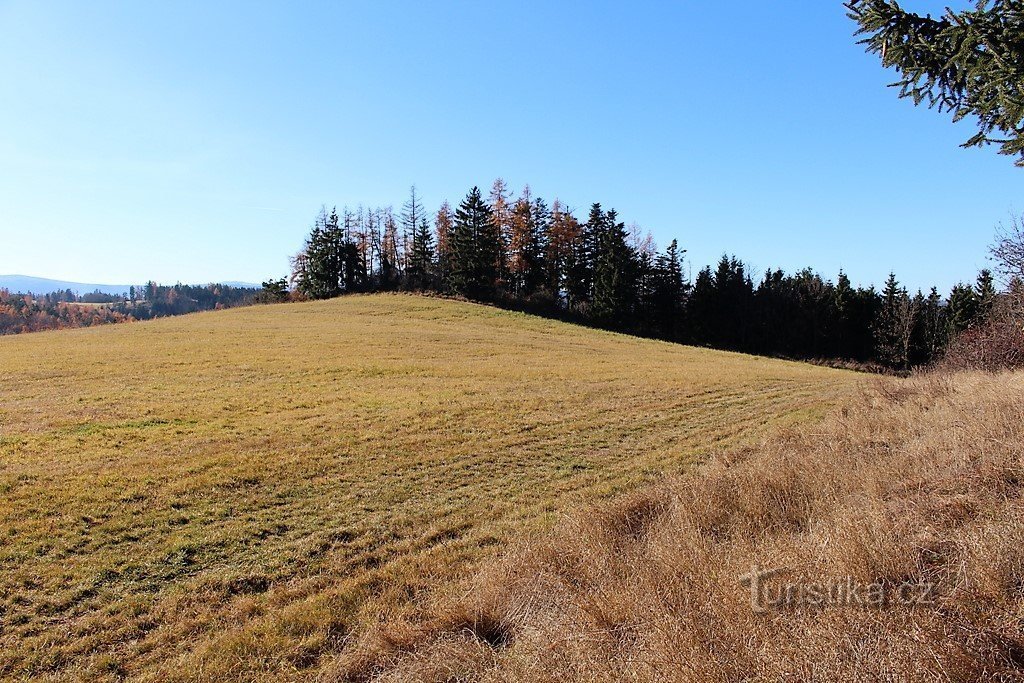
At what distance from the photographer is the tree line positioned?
63.2m

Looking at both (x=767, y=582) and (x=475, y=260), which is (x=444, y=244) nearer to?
(x=475, y=260)

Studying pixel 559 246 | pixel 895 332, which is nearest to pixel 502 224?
pixel 559 246

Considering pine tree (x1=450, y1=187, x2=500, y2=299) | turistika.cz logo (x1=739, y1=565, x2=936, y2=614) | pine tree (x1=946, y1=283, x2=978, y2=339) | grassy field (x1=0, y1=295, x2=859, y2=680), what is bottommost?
grassy field (x1=0, y1=295, x2=859, y2=680)

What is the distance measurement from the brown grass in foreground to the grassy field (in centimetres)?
128

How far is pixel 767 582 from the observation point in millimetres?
4164

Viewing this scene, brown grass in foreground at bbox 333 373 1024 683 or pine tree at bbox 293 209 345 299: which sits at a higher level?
pine tree at bbox 293 209 345 299

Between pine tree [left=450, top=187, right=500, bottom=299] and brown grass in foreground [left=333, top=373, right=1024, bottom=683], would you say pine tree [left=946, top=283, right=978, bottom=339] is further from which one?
brown grass in foreground [left=333, top=373, right=1024, bottom=683]

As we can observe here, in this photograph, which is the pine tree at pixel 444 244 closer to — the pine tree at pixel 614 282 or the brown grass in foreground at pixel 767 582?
the pine tree at pixel 614 282

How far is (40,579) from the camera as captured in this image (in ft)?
20.2

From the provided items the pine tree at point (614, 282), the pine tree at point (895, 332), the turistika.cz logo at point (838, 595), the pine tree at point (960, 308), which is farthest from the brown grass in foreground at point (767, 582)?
the pine tree at point (960, 308)

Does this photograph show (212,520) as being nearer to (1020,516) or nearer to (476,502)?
(476,502)

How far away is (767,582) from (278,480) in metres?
8.84

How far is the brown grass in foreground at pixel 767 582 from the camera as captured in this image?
3.13m

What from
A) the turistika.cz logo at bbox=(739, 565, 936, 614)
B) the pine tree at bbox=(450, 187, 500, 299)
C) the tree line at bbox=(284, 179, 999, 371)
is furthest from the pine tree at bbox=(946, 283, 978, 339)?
the turistika.cz logo at bbox=(739, 565, 936, 614)
